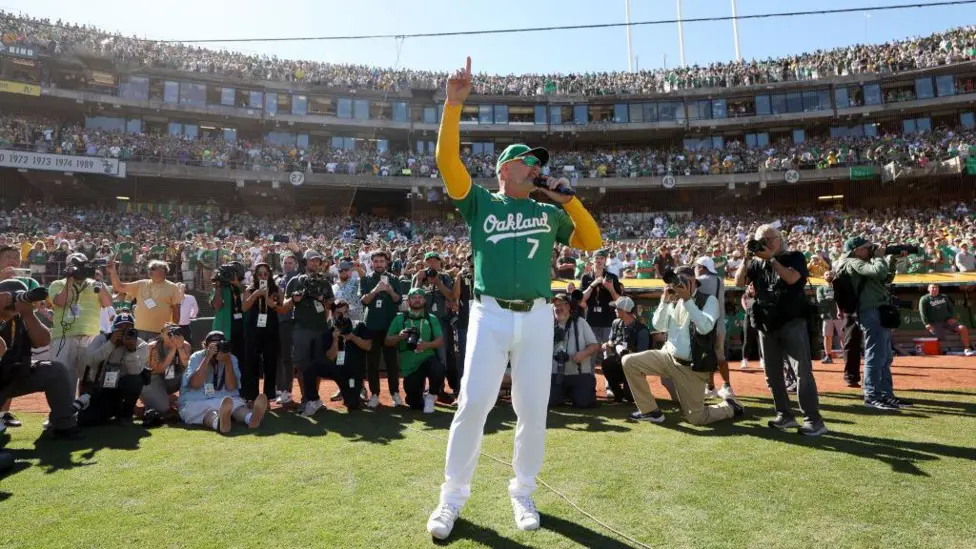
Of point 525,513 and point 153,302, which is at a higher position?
point 153,302

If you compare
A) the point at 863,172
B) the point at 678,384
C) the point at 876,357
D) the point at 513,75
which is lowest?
the point at 678,384

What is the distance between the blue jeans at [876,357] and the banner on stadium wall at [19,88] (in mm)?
37855

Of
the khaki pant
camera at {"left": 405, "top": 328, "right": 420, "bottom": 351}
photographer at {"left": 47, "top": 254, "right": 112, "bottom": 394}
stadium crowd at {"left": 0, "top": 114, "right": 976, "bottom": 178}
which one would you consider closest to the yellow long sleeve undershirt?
the khaki pant

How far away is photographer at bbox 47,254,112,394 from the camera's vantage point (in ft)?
20.6

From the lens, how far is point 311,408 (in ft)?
21.9

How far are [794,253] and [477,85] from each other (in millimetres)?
36515

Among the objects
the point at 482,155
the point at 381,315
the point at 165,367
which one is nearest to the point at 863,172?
the point at 482,155

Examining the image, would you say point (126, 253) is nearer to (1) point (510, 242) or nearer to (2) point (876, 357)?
(1) point (510, 242)

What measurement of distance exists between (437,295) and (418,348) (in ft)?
3.74

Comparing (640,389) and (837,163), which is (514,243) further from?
(837,163)

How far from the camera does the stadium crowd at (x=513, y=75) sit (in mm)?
32312

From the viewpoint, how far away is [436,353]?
7391 mm

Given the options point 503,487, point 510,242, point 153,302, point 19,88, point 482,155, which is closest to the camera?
point 510,242

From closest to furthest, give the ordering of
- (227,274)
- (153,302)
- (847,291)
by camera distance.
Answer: (847,291), (227,274), (153,302)
